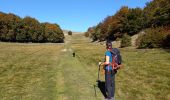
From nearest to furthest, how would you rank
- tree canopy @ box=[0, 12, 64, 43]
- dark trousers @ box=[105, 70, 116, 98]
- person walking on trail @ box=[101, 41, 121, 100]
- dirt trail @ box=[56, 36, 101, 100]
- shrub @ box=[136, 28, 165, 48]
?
person walking on trail @ box=[101, 41, 121, 100], dark trousers @ box=[105, 70, 116, 98], dirt trail @ box=[56, 36, 101, 100], shrub @ box=[136, 28, 165, 48], tree canopy @ box=[0, 12, 64, 43]

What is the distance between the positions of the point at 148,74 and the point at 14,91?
888cm

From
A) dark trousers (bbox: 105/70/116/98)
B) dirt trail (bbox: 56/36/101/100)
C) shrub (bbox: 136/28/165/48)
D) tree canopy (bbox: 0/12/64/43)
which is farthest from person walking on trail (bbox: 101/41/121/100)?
tree canopy (bbox: 0/12/64/43)

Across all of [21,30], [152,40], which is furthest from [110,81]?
[21,30]

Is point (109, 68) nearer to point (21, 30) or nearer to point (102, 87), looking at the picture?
point (102, 87)

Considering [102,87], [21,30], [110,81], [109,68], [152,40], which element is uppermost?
[21,30]

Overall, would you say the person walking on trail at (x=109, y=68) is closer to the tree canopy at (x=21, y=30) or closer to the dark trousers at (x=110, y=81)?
the dark trousers at (x=110, y=81)

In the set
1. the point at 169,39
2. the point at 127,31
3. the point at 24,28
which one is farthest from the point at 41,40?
the point at 169,39

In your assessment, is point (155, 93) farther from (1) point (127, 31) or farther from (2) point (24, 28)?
(2) point (24, 28)

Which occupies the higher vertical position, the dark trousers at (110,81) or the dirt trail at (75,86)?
the dark trousers at (110,81)

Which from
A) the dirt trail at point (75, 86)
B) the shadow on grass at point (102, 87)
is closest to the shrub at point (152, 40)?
the dirt trail at point (75, 86)

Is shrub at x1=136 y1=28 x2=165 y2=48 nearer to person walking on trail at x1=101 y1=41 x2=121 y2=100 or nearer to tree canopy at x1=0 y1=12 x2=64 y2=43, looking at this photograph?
person walking on trail at x1=101 y1=41 x2=121 y2=100

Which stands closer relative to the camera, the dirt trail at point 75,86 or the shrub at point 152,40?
the dirt trail at point 75,86

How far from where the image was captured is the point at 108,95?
1250 centimetres

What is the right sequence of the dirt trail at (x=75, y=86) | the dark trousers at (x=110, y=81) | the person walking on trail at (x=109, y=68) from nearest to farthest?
the person walking on trail at (x=109, y=68) < the dark trousers at (x=110, y=81) < the dirt trail at (x=75, y=86)
